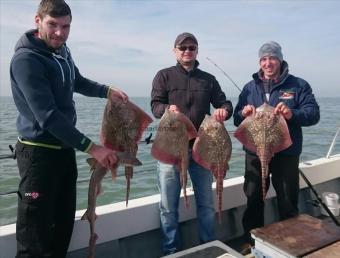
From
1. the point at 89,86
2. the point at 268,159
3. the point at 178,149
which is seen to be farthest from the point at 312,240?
the point at 89,86

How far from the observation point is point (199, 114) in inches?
157

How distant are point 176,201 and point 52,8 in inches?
95.1

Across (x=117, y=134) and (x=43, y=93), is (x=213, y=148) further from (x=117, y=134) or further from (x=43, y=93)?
(x=43, y=93)

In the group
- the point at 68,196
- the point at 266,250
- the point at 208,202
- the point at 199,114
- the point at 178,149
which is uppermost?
the point at 199,114

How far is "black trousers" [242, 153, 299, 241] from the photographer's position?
13.8 feet

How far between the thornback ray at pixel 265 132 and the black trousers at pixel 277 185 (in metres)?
0.34

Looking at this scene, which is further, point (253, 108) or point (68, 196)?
point (253, 108)

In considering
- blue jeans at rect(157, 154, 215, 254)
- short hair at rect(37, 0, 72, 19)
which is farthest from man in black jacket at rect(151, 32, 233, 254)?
short hair at rect(37, 0, 72, 19)

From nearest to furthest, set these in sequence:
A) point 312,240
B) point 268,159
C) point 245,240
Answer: point 312,240 → point 268,159 → point 245,240

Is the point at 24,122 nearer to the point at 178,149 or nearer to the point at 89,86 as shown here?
the point at 89,86

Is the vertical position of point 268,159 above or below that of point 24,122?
below

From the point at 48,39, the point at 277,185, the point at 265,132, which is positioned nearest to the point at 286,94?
the point at 265,132

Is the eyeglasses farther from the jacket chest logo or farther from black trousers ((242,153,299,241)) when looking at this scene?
black trousers ((242,153,299,241))

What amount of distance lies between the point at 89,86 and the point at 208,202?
1.89m
